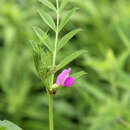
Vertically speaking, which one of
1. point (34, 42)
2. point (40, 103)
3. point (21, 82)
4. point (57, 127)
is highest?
point (34, 42)

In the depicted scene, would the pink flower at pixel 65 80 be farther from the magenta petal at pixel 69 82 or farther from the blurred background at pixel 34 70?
the blurred background at pixel 34 70

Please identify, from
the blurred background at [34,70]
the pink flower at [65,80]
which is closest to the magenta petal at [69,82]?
the pink flower at [65,80]

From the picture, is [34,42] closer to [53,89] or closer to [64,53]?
[53,89]

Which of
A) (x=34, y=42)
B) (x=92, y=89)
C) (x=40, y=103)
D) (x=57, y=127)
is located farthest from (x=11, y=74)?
(x=34, y=42)

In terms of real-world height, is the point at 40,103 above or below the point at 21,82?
below

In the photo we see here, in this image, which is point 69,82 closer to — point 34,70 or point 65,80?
point 65,80

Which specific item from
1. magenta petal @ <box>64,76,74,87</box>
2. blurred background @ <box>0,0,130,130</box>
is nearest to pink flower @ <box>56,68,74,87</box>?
magenta petal @ <box>64,76,74,87</box>

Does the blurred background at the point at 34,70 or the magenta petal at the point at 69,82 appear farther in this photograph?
the blurred background at the point at 34,70

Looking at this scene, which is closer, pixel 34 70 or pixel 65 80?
pixel 65 80

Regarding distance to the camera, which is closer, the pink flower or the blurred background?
the pink flower

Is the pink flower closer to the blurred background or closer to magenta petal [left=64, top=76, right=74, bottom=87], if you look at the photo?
magenta petal [left=64, top=76, right=74, bottom=87]

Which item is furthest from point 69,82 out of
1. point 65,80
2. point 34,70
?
point 34,70
